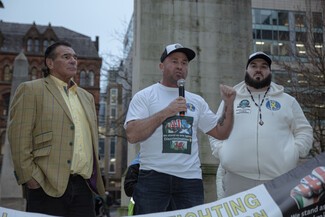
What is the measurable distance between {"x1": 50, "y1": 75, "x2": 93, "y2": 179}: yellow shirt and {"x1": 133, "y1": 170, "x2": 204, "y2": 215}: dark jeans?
55cm

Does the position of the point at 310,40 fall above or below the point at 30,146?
above

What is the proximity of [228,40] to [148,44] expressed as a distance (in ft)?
6.02

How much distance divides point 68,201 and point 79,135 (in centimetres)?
62

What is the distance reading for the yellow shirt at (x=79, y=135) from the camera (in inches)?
157

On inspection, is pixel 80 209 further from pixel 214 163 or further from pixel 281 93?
pixel 214 163

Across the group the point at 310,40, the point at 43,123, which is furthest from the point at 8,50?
the point at 43,123

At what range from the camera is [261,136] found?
4293mm

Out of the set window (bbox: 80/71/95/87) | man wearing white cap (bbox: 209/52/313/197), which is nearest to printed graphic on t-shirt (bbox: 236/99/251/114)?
man wearing white cap (bbox: 209/52/313/197)

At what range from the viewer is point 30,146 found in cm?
381

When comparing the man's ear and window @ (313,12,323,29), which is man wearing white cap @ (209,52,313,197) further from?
window @ (313,12,323,29)

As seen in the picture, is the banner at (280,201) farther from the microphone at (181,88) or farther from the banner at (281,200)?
the microphone at (181,88)

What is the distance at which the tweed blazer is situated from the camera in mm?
3752

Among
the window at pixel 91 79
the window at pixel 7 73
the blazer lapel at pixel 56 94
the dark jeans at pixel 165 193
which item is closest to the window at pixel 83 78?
the window at pixel 91 79

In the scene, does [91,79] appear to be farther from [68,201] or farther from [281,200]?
[281,200]
